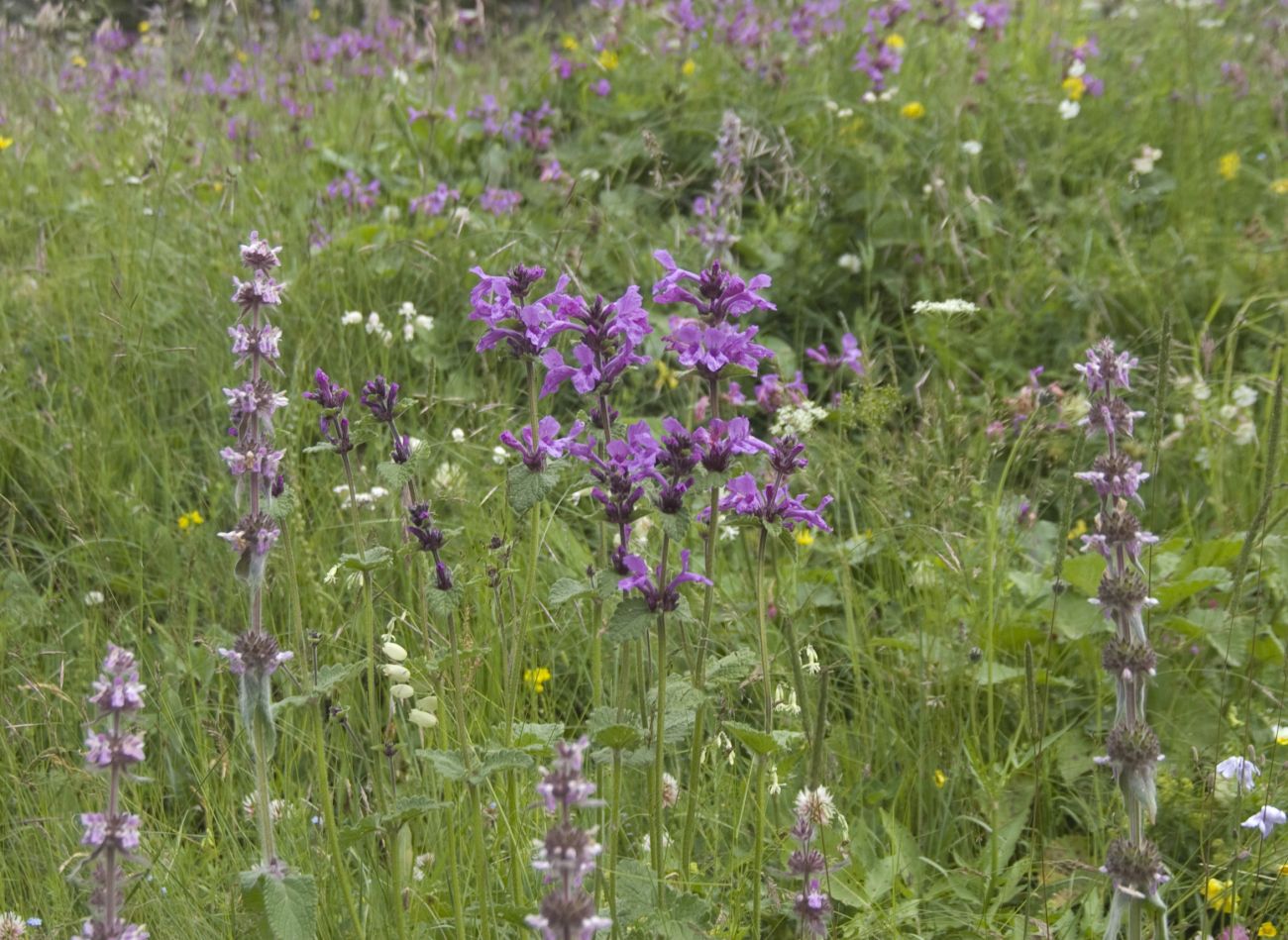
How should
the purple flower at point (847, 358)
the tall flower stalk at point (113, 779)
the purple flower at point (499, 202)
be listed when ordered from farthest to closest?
the purple flower at point (499, 202)
the purple flower at point (847, 358)
the tall flower stalk at point (113, 779)

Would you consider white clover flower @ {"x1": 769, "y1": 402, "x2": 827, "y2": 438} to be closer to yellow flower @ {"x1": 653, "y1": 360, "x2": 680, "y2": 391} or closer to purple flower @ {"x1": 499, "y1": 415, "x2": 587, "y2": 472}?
yellow flower @ {"x1": 653, "y1": 360, "x2": 680, "y2": 391}

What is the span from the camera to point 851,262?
3.96 metres

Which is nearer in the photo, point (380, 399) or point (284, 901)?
point (284, 901)

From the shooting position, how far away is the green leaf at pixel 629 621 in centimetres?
145

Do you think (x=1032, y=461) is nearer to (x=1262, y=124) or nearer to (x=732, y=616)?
(x=732, y=616)

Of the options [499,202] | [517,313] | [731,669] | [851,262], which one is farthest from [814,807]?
[499,202]

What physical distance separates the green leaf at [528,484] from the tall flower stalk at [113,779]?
481 mm

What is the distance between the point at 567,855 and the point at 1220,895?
1227 millimetres

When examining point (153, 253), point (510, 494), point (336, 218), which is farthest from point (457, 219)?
point (510, 494)

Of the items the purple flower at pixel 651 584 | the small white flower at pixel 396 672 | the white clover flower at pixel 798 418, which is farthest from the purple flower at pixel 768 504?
the white clover flower at pixel 798 418

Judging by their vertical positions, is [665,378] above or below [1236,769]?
above

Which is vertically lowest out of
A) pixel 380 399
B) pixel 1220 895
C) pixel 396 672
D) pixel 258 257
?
pixel 1220 895

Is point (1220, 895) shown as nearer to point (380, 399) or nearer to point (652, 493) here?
point (652, 493)

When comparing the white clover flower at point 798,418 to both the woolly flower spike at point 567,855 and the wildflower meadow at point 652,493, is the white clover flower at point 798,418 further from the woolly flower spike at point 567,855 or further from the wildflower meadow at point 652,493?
the woolly flower spike at point 567,855
